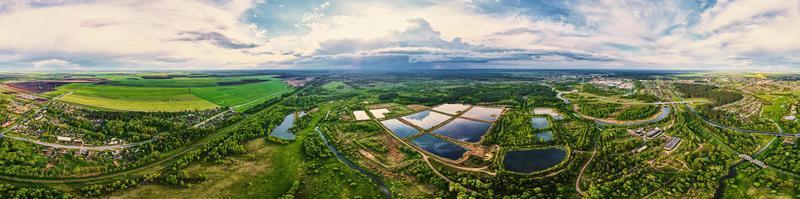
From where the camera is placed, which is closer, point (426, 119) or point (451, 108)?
point (426, 119)

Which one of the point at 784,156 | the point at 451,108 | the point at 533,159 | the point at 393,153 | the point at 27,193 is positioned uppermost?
the point at 451,108

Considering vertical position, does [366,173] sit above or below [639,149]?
below

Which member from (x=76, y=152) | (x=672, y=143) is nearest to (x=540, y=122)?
(x=672, y=143)

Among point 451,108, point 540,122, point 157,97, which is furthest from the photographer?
point 157,97

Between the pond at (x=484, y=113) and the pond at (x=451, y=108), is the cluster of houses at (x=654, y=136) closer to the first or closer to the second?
the pond at (x=484, y=113)

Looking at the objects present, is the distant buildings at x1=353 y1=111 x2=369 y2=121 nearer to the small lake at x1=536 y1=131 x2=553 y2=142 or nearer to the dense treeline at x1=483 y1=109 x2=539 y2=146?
the dense treeline at x1=483 y1=109 x2=539 y2=146

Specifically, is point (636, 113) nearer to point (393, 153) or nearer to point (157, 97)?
point (393, 153)

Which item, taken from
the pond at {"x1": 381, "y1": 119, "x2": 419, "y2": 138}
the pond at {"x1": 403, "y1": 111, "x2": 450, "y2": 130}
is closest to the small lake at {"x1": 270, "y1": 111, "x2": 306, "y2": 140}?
the pond at {"x1": 381, "y1": 119, "x2": 419, "y2": 138}

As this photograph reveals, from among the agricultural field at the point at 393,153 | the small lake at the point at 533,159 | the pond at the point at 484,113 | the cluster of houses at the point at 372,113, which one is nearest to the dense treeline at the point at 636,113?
the agricultural field at the point at 393,153
